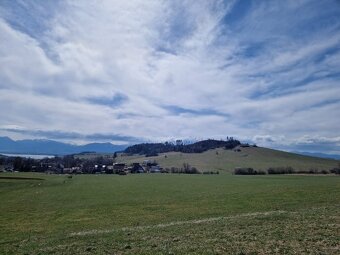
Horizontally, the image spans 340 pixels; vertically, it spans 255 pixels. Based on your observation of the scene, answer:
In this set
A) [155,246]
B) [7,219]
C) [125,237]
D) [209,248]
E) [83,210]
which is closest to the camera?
[209,248]

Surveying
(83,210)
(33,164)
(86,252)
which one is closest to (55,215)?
(83,210)

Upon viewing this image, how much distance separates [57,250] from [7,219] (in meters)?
21.8

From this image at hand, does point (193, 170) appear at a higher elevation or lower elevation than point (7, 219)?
higher

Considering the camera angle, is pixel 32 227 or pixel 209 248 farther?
pixel 32 227

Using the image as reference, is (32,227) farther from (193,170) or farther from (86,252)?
(193,170)

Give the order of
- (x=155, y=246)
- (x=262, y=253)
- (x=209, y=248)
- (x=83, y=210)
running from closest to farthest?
(x=262, y=253) < (x=209, y=248) < (x=155, y=246) < (x=83, y=210)

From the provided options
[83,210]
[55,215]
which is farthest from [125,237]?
[83,210]

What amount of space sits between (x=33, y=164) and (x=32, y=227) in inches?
7155

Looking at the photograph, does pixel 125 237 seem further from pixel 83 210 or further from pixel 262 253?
pixel 83 210

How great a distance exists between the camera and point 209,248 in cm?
1391

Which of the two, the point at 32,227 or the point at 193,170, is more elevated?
the point at 193,170

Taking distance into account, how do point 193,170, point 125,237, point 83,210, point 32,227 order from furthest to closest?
point 193,170
point 83,210
point 32,227
point 125,237

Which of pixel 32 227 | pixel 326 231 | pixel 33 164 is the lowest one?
pixel 32 227

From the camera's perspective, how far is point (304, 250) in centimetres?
1278
